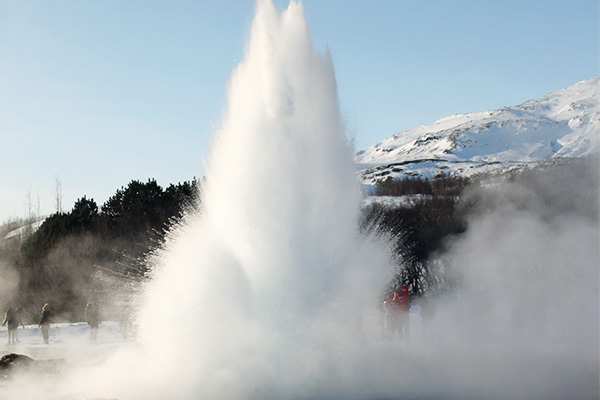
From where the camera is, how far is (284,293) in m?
13.4

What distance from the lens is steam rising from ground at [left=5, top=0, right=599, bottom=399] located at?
1250 centimetres

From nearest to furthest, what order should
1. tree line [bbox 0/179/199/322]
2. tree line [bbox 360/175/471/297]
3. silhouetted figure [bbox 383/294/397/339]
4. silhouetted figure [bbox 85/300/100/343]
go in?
silhouetted figure [bbox 383/294/397/339], silhouetted figure [bbox 85/300/100/343], tree line [bbox 0/179/199/322], tree line [bbox 360/175/471/297]

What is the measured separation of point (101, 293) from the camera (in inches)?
1489

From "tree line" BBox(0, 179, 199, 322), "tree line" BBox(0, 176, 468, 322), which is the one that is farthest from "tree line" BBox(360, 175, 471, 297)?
"tree line" BBox(0, 179, 199, 322)

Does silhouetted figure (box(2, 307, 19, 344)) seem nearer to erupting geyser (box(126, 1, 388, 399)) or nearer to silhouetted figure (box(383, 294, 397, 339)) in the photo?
erupting geyser (box(126, 1, 388, 399))

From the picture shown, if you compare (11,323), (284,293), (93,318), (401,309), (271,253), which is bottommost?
(11,323)

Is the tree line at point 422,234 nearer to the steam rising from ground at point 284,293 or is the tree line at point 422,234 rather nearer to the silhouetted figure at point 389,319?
the silhouetted figure at point 389,319

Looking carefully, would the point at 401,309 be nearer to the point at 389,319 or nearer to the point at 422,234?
the point at 389,319

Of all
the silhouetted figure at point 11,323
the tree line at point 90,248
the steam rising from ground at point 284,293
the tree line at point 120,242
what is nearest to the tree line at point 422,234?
the tree line at point 120,242

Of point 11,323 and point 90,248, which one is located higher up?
point 90,248

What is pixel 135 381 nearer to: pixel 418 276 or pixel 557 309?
pixel 557 309

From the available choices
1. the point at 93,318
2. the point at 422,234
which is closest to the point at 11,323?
the point at 93,318

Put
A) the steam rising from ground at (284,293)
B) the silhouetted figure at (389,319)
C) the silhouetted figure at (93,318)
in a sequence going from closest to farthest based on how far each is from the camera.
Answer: the steam rising from ground at (284,293)
the silhouetted figure at (389,319)
the silhouetted figure at (93,318)

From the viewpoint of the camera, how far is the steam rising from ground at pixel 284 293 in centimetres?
1250
